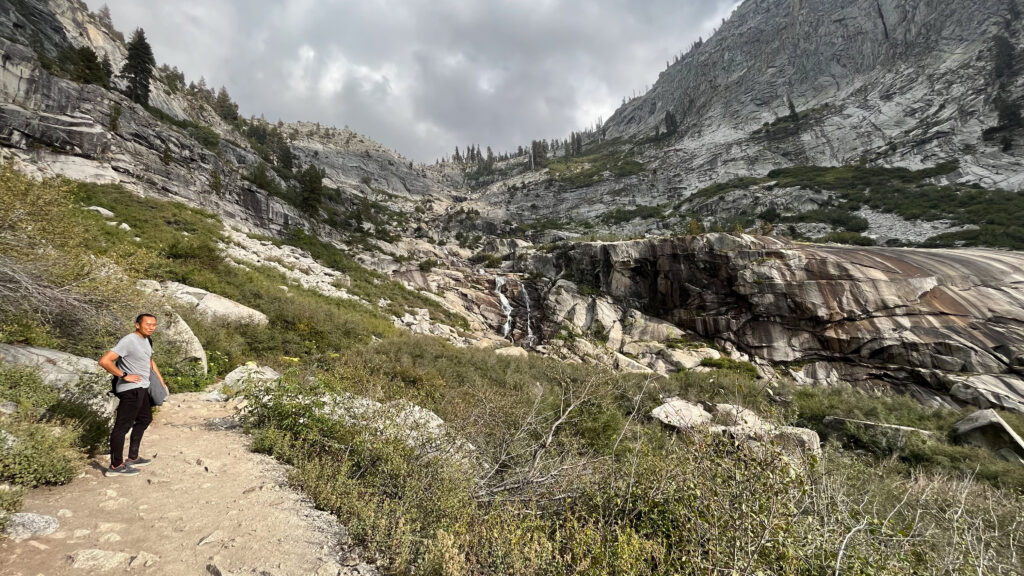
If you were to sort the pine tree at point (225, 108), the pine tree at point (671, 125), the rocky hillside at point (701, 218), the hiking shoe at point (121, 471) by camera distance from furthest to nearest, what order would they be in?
the pine tree at point (671, 125)
the pine tree at point (225, 108)
the rocky hillside at point (701, 218)
the hiking shoe at point (121, 471)

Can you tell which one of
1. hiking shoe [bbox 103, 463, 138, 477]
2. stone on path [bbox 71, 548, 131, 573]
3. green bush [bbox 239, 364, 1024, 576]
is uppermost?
hiking shoe [bbox 103, 463, 138, 477]

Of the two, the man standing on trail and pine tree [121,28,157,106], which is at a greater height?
pine tree [121,28,157,106]

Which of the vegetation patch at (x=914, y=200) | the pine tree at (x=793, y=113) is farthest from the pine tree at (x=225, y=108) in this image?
the pine tree at (x=793, y=113)

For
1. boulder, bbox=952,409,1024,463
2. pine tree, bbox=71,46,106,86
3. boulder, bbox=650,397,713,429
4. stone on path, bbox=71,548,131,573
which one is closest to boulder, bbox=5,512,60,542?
stone on path, bbox=71,548,131,573

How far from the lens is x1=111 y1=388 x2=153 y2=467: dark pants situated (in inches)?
160

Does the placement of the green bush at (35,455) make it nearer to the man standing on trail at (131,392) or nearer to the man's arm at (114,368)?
the man standing on trail at (131,392)

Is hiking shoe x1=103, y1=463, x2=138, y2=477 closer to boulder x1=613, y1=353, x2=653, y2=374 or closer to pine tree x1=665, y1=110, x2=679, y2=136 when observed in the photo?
boulder x1=613, y1=353, x2=653, y2=374

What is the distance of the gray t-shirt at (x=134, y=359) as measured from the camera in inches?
169

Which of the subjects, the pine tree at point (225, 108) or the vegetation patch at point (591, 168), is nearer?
the pine tree at point (225, 108)

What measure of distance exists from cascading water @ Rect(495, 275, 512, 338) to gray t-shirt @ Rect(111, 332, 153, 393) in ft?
81.1

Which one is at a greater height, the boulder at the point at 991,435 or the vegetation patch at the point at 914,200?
the vegetation patch at the point at 914,200

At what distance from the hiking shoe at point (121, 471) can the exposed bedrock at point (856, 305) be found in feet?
81.4

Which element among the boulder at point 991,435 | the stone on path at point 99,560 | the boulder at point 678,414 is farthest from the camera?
the boulder at point 678,414

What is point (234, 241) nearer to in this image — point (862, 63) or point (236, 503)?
point (236, 503)
